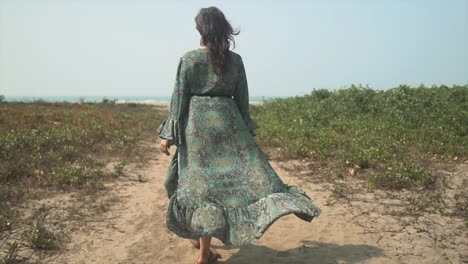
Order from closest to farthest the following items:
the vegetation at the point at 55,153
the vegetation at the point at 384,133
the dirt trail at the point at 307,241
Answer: the dirt trail at the point at 307,241 < the vegetation at the point at 55,153 < the vegetation at the point at 384,133

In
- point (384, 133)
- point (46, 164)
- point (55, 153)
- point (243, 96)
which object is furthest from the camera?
point (384, 133)

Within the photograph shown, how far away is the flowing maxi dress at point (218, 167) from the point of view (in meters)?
3.41

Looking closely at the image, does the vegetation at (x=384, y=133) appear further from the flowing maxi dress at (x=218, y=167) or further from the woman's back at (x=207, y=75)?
the woman's back at (x=207, y=75)

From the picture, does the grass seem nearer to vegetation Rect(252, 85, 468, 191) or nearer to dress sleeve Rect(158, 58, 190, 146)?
dress sleeve Rect(158, 58, 190, 146)

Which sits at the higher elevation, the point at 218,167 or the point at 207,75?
the point at 207,75

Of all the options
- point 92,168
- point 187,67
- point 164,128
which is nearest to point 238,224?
point 164,128

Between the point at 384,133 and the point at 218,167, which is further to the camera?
the point at 384,133

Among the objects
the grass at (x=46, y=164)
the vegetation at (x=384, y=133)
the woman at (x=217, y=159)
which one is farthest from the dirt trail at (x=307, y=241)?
the woman at (x=217, y=159)

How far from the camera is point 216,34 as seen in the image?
383 centimetres

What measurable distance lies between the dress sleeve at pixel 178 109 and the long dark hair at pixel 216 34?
34cm

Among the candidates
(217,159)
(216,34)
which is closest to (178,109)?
(217,159)

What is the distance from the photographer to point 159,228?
5570 mm

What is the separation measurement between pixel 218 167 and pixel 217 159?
0.29 ft

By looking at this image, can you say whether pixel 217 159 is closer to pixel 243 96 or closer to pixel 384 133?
pixel 243 96
